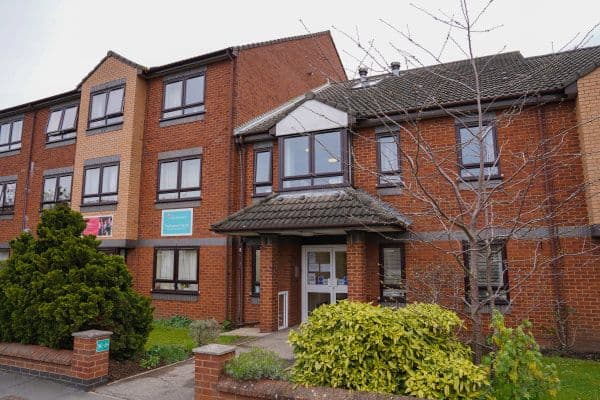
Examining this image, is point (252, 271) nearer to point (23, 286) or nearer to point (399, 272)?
point (399, 272)

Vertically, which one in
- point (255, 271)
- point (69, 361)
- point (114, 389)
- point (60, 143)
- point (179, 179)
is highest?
point (60, 143)

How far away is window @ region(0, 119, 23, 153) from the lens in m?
19.1

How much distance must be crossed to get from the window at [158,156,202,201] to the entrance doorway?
4.32 m

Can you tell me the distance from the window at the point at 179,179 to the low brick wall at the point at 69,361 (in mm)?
7219

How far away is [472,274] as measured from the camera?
4465mm

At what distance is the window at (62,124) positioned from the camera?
1703 cm

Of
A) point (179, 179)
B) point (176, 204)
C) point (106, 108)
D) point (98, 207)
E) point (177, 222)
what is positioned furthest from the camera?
point (106, 108)

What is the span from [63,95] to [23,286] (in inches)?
483

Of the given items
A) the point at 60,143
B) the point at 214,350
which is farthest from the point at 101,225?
the point at 214,350

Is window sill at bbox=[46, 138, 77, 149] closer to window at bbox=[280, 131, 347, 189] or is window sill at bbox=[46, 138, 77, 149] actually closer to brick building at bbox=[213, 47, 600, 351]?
brick building at bbox=[213, 47, 600, 351]

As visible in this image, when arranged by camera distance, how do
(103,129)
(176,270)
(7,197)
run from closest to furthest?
1. (176,270)
2. (103,129)
3. (7,197)

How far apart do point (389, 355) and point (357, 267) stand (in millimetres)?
5570

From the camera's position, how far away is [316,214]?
1034 centimetres

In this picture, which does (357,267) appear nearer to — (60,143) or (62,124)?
(60,143)
